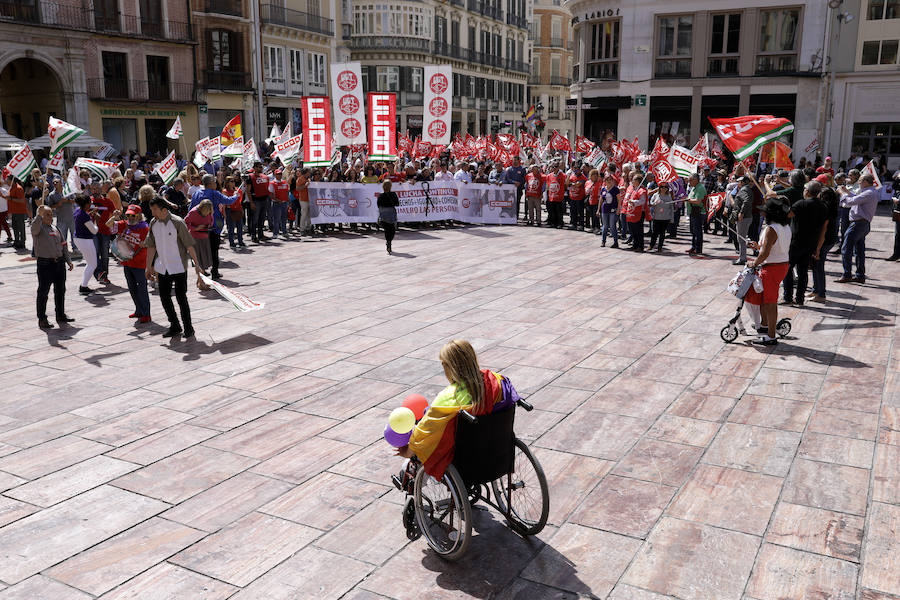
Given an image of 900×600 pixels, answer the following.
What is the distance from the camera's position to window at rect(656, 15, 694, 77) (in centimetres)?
3438

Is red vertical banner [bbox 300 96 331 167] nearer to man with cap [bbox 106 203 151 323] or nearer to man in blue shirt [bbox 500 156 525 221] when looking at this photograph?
man in blue shirt [bbox 500 156 525 221]

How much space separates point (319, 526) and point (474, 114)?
5744 centimetres

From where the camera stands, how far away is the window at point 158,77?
118 ft

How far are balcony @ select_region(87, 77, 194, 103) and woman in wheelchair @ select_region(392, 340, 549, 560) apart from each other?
33433mm

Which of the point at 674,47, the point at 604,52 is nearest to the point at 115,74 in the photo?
the point at 604,52

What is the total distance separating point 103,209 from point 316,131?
24.3ft

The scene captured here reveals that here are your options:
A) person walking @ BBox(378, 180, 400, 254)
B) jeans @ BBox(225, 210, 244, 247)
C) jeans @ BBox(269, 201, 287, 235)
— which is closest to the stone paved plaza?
person walking @ BBox(378, 180, 400, 254)

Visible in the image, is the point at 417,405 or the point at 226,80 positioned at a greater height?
the point at 226,80

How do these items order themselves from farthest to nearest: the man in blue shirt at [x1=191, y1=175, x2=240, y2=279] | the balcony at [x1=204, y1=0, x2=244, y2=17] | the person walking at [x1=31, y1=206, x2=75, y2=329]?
the balcony at [x1=204, y1=0, x2=244, y2=17], the man in blue shirt at [x1=191, y1=175, x2=240, y2=279], the person walking at [x1=31, y1=206, x2=75, y2=329]

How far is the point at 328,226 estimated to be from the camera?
20016 millimetres

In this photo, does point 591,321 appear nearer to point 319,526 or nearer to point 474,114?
point 319,526

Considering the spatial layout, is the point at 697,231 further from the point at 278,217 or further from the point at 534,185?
the point at 278,217

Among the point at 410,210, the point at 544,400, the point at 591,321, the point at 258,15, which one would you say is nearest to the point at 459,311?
the point at 591,321

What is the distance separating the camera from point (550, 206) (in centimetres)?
2056
